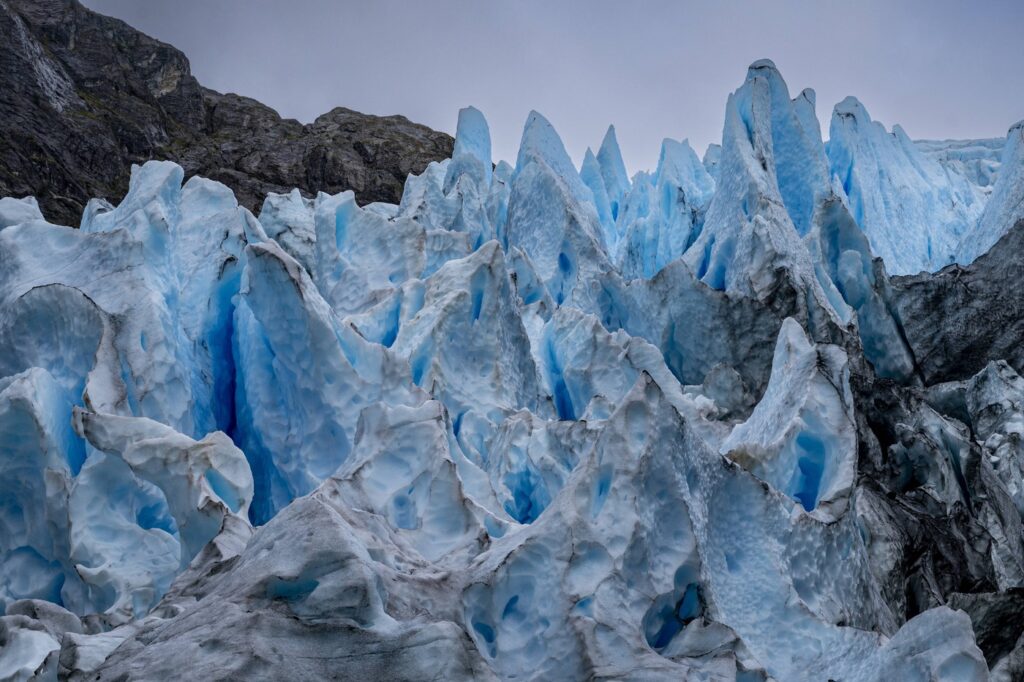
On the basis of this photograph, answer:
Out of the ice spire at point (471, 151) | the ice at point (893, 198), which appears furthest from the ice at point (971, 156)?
the ice spire at point (471, 151)

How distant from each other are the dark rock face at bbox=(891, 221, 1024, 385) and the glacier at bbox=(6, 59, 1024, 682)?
4cm

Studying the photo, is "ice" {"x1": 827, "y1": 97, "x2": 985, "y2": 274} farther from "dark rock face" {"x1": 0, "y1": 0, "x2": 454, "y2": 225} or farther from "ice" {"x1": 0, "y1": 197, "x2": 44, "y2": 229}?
"ice" {"x1": 0, "y1": 197, "x2": 44, "y2": 229}

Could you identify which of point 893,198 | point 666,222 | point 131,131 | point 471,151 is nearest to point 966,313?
point 893,198

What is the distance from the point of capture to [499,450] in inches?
291

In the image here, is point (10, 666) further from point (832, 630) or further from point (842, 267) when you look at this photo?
point (842, 267)

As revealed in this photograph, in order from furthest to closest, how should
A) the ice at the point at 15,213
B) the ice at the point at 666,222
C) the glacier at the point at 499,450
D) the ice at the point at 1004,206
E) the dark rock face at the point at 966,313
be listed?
the ice at the point at 666,222
the ice at the point at 1004,206
the dark rock face at the point at 966,313
the ice at the point at 15,213
the glacier at the point at 499,450

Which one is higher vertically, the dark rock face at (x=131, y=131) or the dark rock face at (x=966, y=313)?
the dark rock face at (x=131, y=131)

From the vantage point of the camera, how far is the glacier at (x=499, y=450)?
11.4 ft

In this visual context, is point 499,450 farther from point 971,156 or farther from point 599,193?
point 971,156

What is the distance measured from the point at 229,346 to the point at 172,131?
2233cm

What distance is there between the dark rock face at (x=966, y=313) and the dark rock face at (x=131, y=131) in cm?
1537

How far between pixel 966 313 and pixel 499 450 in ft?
28.8

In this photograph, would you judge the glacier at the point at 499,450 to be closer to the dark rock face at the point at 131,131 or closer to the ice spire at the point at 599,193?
the ice spire at the point at 599,193

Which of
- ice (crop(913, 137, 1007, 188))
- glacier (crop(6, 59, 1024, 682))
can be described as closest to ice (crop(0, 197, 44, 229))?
glacier (crop(6, 59, 1024, 682))
